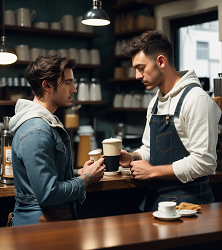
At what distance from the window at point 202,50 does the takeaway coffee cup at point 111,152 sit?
9.30 feet

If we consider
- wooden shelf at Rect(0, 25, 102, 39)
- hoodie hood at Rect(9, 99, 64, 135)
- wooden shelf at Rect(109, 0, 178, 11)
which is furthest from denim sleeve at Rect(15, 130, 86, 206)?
wooden shelf at Rect(109, 0, 178, 11)

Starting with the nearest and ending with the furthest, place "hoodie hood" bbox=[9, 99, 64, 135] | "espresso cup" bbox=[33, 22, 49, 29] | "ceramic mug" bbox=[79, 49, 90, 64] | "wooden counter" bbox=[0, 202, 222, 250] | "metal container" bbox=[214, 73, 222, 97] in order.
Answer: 1. "wooden counter" bbox=[0, 202, 222, 250]
2. "hoodie hood" bbox=[9, 99, 64, 135]
3. "metal container" bbox=[214, 73, 222, 97]
4. "espresso cup" bbox=[33, 22, 49, 29]
5. "ceramic mug" bbox=[79, 49, 90, 64]

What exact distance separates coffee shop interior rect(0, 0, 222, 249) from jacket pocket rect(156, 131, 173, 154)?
1984 mm

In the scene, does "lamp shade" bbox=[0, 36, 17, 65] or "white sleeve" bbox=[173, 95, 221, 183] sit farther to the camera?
"lamp shade" bbox=[0, 36, 17, 65]

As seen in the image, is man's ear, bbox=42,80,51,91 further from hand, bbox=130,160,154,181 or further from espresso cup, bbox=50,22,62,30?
espresso cup, bbox=50,22,62,30

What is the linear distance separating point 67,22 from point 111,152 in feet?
10.3

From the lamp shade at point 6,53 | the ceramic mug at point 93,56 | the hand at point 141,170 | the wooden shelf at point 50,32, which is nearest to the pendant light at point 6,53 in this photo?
the lamp shade at point 6,53

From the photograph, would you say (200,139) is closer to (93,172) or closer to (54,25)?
(93,172)

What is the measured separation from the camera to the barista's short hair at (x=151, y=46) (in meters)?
2.07

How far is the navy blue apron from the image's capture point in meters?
1.97

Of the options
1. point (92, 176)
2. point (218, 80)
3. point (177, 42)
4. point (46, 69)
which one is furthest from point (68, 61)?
point (177, 42)

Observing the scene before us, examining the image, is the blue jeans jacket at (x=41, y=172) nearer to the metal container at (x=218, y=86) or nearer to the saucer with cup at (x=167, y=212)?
the saucer with cup at (x=167, y=212)

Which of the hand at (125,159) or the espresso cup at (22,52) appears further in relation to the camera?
the espresso cup at (22,52)

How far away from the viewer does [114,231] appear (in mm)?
1376
